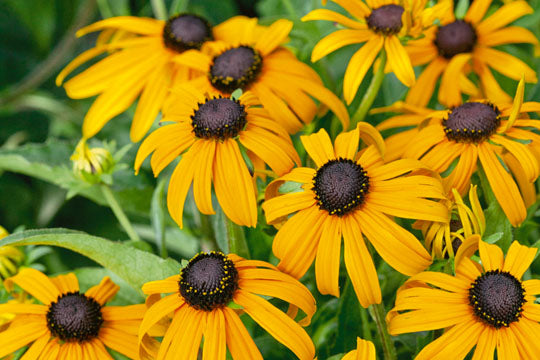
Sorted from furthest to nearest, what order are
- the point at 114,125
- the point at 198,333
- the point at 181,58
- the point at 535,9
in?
1. the point at 114,125
2. the point at 535,9
3. the point at 181,58
4. the point at 198,333

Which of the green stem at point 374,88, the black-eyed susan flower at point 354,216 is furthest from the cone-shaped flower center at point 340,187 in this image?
the green stem at point 374,88

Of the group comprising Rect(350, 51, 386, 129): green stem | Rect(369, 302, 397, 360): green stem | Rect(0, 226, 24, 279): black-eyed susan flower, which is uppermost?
Rect(350, 51, 386, 129): green stem

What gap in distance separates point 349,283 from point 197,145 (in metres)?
0.14

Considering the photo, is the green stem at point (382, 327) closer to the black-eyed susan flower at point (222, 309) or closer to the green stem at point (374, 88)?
the black-eyed susan flower at point (222, 309)

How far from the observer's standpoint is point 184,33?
634 mm

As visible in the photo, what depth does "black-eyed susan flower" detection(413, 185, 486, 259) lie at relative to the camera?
0.40m

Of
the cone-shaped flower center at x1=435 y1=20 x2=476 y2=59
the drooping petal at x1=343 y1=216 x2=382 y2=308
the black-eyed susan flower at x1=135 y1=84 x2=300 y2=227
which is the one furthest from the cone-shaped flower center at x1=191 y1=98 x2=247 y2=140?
the cone-shaped flower center at x1=435 y1=20 x2=476 y2=59

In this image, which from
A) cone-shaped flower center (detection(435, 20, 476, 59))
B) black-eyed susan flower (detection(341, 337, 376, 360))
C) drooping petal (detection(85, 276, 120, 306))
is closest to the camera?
black-eyed susan flower (detection(341, 337, 376, 360))

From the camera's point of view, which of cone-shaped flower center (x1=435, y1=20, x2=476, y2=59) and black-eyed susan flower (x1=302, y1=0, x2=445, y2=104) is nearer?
black-eyed susan flower (x1=302, y1=0, x2=445, y2=104)

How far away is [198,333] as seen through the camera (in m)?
0.39

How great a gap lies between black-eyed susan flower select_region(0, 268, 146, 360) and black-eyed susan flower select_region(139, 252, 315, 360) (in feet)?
0.21

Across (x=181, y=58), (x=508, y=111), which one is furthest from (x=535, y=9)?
(x=181, y=58)

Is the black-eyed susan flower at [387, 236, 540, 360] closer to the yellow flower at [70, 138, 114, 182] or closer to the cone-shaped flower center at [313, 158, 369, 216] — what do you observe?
the cone-shaped flower center at [313, 158, 369, 216]

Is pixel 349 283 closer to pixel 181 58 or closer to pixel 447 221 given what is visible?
pixel 447 221
